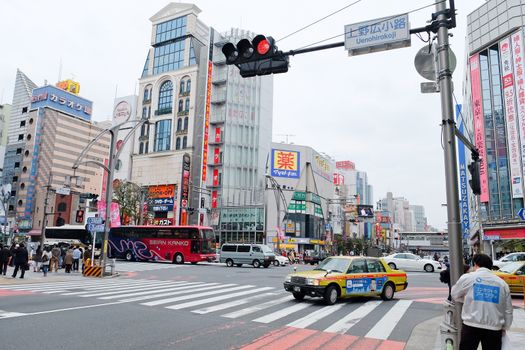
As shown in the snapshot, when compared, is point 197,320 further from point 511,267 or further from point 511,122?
point 511,122

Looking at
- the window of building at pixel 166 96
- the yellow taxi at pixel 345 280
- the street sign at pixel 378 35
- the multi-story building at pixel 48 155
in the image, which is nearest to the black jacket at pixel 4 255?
the yellow taxi at pixel 345 280

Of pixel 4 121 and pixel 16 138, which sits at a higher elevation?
pixel 4 121

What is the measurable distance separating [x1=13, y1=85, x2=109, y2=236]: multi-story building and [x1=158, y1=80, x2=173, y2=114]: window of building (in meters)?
30.4

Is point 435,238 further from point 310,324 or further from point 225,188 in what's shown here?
point 310,324

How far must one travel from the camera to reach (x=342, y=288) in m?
12.6

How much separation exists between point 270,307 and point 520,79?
44.7m

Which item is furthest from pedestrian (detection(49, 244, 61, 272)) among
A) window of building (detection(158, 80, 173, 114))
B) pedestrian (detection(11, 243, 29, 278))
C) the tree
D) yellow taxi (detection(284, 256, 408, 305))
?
window of building (detection(158, 80, 173, 114))

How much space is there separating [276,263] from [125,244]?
1476cm

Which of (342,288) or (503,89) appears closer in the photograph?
(342,288)

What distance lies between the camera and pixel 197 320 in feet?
30.7

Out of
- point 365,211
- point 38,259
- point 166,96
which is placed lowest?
point 38,259

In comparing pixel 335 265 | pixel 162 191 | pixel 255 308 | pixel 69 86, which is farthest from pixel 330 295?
pixel 69 86

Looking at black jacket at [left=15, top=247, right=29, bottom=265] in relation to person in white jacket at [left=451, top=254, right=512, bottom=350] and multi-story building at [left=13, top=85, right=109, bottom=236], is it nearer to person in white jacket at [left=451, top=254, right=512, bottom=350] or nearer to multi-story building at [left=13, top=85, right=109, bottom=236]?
person in white jacket at [left=451, top=254, right=512, bottom=350]

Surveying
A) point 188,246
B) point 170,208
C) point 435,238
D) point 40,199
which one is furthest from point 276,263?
point 435,238
